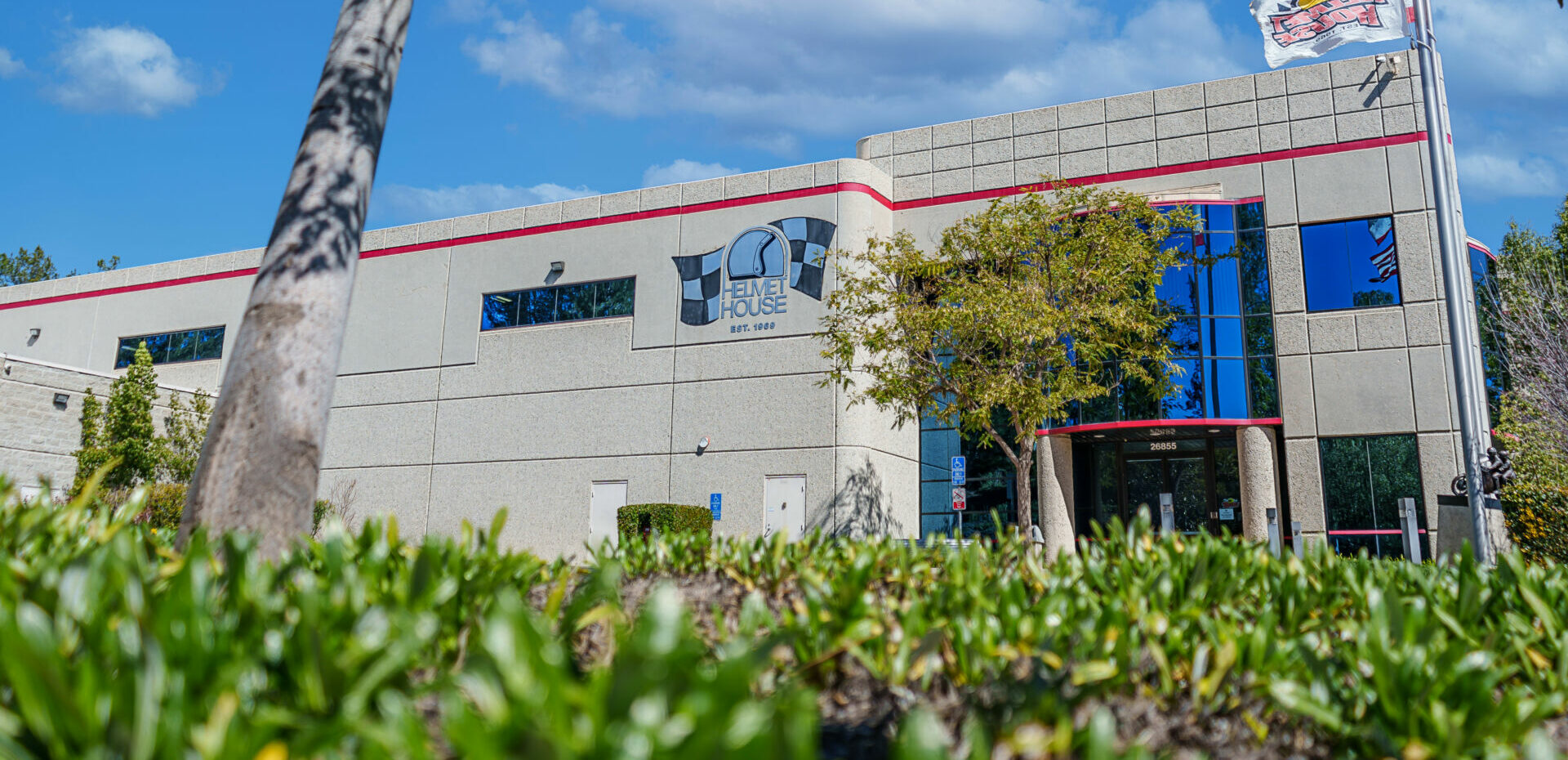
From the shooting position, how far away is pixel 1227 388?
24047 mm

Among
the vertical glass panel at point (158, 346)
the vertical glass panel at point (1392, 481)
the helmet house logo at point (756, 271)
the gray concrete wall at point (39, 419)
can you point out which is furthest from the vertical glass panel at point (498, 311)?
the vertical glass panel at point (1392, 481)

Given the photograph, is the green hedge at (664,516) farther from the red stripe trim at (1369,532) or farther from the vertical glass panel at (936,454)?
the red stripe trim at (1369,532)

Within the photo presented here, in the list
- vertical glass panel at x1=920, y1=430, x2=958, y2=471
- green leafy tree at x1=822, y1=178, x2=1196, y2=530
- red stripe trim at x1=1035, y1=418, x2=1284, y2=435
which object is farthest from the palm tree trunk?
vertical glass panel at x1=920, y1=430, x2=958, y2=471

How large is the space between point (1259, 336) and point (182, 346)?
34358 mm

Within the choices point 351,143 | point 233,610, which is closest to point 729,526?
point 351,143

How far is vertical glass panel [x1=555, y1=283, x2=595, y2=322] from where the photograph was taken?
28922mm

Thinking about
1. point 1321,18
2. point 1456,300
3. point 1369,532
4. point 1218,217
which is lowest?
point 1369,532

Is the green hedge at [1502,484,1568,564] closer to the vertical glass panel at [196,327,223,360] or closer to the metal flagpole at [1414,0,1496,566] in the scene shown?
the metal flagpole at [1414,0,1496,566]

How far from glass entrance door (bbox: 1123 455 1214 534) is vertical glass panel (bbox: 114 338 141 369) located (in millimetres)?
34147

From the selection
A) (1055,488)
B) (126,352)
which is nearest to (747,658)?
(1055,488)

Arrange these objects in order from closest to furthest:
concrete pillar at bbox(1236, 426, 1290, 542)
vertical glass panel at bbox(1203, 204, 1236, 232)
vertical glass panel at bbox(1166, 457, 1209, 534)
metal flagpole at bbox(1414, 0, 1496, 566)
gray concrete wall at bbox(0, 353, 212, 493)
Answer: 1. metal flagpole at bbox(1414, 0, 1496, 566)
2. concrete pillar at bbox(1236, 426, 1290, 542)
3. vertical glass panel at bbox(1203, 204, 1236, 232)
4. vertical glass panel at bbox(1166, 457, 1209, 534)
5. gray concrete wall at bbox(0, 353, 212, 493)

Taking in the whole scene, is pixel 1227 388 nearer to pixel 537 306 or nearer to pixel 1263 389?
pixel 1263 389

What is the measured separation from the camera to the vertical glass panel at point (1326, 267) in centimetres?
2408

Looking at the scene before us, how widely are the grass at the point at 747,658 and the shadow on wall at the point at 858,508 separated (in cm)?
1995
